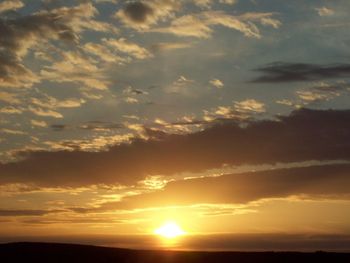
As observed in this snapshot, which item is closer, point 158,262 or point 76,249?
point 158,262

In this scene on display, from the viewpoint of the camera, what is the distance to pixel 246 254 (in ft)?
242

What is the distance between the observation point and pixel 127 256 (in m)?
69.4

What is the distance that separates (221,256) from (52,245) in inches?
891

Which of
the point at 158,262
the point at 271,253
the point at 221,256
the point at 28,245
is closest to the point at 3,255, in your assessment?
the point at 28,245

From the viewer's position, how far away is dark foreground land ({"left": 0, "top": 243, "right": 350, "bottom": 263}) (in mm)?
67875

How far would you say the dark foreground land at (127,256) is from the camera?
67.9m

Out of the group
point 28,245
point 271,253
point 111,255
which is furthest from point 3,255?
point 271,253

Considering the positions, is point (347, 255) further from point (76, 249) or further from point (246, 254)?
point (76, 249)

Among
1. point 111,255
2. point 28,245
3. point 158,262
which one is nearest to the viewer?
point 158,262

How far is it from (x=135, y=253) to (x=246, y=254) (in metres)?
13.8

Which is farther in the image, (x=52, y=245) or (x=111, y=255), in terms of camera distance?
(x=52, y=245)

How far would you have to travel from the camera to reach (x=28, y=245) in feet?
252

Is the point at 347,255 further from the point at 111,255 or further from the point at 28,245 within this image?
the point at 28,245

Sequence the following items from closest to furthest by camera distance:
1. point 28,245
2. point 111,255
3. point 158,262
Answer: point 158,262 < point 111,255 < point 28,245
